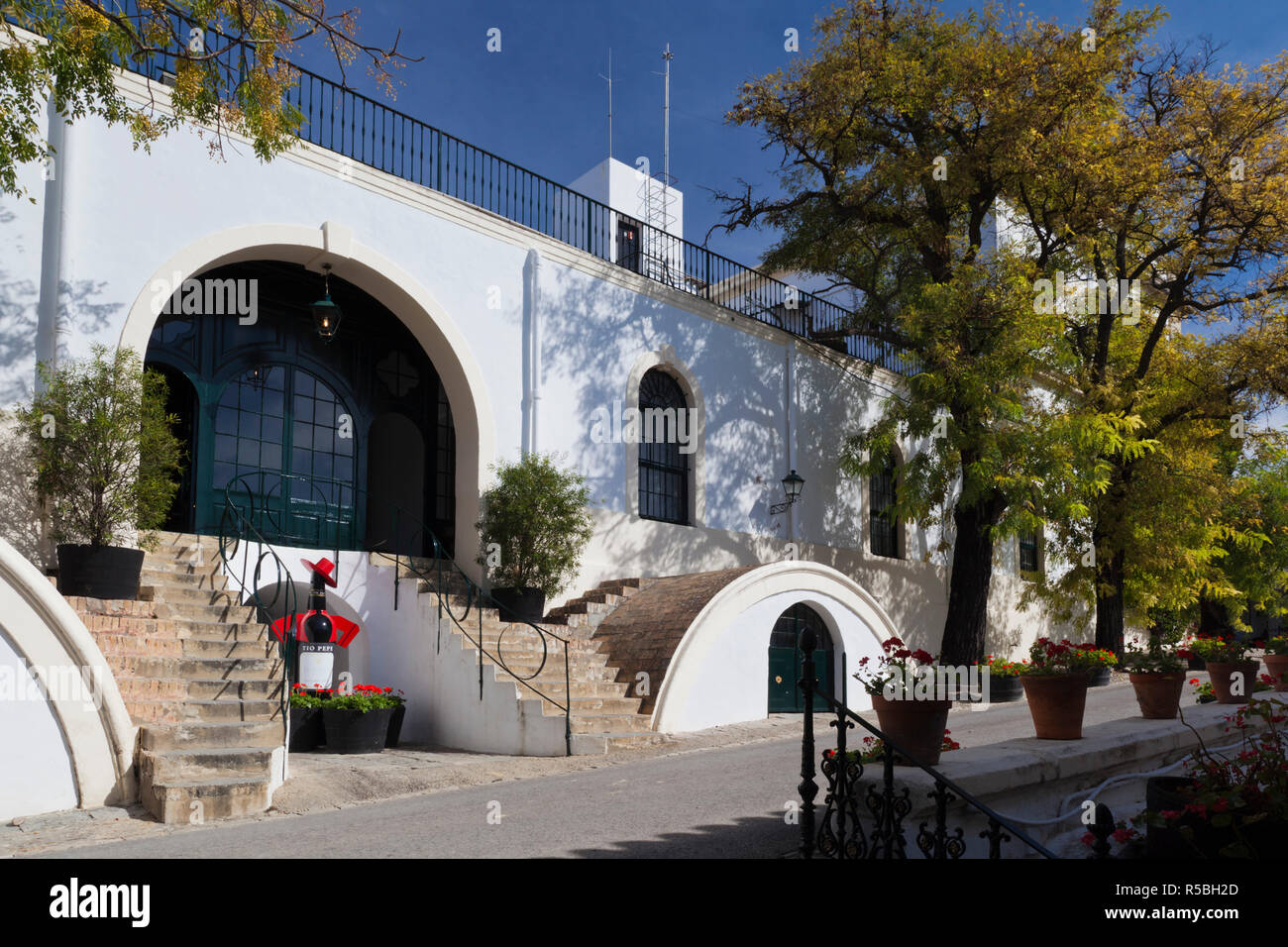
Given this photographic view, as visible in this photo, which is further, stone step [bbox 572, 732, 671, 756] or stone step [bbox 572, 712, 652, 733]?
stone step [bbox 572, 712, 652, 733]

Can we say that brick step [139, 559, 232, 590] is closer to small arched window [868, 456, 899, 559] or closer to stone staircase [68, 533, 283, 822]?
stone staircase [68, 533, 283, 822]

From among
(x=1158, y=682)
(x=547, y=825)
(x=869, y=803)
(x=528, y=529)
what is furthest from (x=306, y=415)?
(x=869, y=803)

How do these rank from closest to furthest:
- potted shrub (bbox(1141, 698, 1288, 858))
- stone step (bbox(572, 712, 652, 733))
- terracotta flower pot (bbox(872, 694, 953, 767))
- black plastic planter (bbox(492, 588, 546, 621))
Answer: potted shrub (bbox(1141, 698, 1288, 858)) → terracotta flower pot (bbox(872, 694, 953, 767)) → stone step (bbox(572, 712, 652, 733)) → black plastic planter (bbox(492, 588, 546, 621))

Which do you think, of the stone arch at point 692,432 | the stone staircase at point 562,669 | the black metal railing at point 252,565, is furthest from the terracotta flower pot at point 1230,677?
the black metal railing at point 252,565

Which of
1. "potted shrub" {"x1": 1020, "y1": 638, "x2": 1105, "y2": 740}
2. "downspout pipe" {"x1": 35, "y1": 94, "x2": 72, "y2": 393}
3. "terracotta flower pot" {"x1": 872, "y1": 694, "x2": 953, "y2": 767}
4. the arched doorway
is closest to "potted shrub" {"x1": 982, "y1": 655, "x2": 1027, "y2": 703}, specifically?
the arched doorway

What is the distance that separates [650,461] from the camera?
1664cm

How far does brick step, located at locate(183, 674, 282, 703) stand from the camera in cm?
843

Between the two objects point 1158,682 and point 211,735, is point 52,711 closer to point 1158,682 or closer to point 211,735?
point 211,735

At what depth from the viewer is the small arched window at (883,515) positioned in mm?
20797

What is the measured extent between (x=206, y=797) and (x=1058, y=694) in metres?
6.10

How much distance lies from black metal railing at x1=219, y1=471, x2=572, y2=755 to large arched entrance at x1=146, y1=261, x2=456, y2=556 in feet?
0.10

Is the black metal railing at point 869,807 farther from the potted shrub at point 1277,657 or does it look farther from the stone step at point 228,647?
the potted shrub at point 1277,657

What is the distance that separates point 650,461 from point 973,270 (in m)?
6.16
